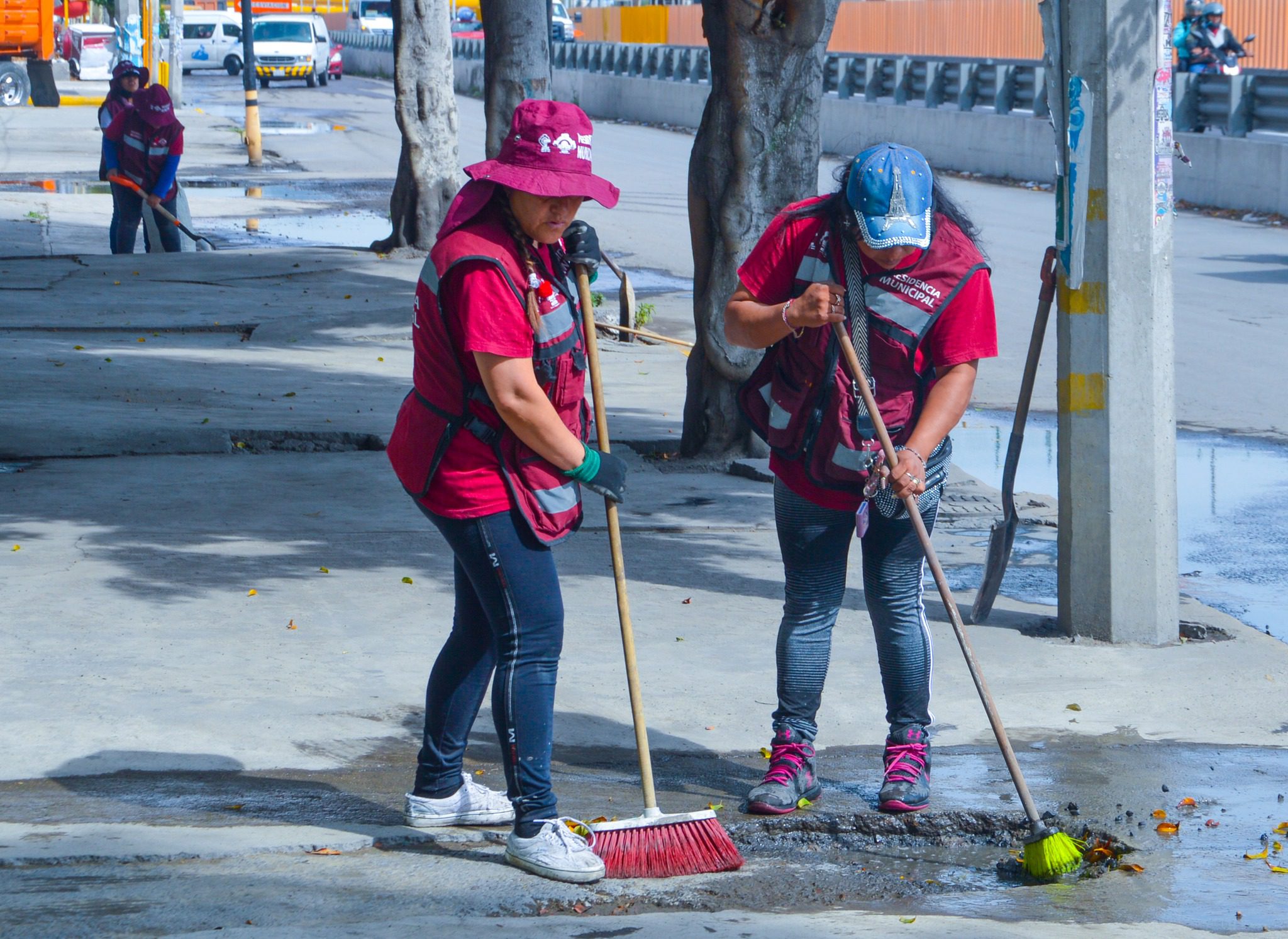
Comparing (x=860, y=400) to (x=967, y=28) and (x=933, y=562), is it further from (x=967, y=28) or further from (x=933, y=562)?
(x=967, y=28)

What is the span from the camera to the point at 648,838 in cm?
386

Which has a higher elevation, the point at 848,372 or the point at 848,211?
the point at 848,211

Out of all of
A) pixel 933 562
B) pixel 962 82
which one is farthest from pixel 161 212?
pixel 962 82

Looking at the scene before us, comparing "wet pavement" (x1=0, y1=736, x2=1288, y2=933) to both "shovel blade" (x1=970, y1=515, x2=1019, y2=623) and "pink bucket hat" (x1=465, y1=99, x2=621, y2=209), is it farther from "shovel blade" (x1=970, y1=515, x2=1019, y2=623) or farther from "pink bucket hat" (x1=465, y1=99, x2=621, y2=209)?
"pink bucket hat" (x1=465, y1=99, x2=621, y2=209)

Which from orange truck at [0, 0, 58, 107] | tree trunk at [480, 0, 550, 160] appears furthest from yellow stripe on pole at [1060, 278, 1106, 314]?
orange truck at [0, 0, 58, 107]

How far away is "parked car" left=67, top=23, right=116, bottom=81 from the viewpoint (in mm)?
56750

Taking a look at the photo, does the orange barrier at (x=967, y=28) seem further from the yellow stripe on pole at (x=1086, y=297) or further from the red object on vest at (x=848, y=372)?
the red object on vest at (x=848, y=372)

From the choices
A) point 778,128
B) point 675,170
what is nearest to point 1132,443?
point 778,128

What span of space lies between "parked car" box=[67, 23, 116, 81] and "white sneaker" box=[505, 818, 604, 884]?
5663cm

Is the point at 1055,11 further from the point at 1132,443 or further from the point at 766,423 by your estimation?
the point at 766,423

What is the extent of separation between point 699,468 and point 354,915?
17.0 feet

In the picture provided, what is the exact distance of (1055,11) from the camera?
5.62 meters

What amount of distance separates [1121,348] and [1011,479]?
1.91 ft

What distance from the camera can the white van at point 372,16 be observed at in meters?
68.6
